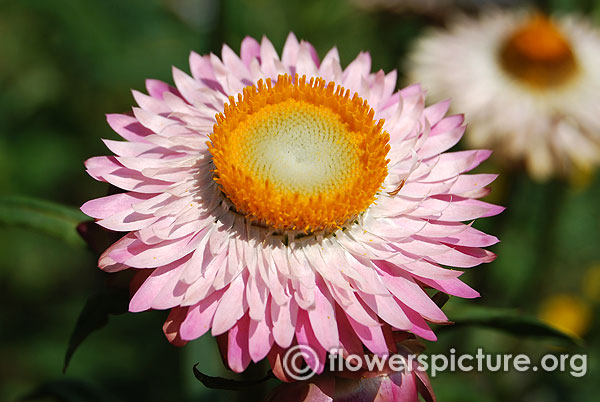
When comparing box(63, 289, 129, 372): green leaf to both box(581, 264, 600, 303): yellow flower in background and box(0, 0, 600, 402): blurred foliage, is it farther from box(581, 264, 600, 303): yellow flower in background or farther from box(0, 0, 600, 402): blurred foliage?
box(581, 264, 600, 303): yellow flower in background

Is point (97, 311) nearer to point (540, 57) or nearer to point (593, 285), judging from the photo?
point (540, 57)

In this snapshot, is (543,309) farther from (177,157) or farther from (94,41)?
(94,41)

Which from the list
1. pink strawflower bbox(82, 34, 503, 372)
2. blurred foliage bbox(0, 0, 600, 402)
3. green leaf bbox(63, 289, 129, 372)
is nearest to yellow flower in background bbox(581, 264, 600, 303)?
blurred foliage bbox(0, 0, 600, 402)

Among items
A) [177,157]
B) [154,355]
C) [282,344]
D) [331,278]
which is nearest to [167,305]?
[282,344]

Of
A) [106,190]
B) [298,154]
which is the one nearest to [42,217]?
[298,154]

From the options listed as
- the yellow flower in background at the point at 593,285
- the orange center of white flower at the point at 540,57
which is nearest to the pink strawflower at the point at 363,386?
the orange center of white flower at the point at 540,57
